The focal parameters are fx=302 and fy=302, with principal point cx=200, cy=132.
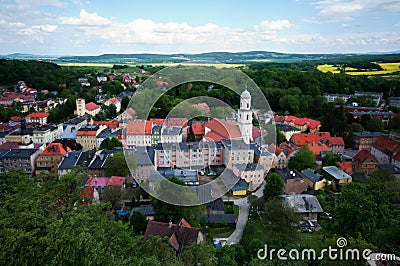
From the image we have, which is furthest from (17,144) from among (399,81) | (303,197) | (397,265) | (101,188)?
(399,81)

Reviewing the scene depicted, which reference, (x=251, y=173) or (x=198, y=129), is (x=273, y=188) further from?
(x=198, y=129)

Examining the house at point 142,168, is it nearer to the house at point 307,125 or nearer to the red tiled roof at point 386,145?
the red tiled roof at point 386,145

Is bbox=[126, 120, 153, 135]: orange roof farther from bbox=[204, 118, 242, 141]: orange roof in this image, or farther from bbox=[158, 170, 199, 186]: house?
bbox=[158, 170, 199, 186]: house

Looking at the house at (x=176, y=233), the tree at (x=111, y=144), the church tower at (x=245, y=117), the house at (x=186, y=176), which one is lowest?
the house at (x=176, y=233)

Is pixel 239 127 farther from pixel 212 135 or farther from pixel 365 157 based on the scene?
pixel 365 157

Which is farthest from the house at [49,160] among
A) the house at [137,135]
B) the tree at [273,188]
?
the tree at [273,188]

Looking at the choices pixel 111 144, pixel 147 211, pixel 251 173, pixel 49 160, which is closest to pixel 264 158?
pixel 251 173
